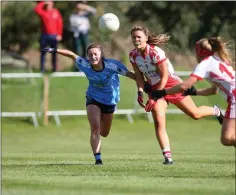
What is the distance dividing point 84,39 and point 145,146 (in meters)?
5.88

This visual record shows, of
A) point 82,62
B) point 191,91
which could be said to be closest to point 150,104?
point 191,91

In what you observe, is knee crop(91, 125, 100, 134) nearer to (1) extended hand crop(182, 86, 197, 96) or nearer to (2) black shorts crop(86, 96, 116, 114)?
(2) black shorts crop(86, 96, 116, 114)

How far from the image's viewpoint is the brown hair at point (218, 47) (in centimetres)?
1056

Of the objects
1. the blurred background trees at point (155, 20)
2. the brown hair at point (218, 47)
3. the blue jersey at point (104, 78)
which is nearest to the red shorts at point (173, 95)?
the blue jersey at point (104, 78)

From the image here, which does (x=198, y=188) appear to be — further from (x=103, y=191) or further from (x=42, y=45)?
(x=42, y=45)

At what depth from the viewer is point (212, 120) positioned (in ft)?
85.8

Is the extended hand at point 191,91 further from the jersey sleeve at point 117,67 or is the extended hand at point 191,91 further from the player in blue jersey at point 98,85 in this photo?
the jersey sleeve at point 117,67

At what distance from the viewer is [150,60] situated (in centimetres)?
1224

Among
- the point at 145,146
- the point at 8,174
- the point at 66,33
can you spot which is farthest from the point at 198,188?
the point at 66,33

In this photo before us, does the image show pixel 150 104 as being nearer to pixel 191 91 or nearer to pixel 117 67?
pixel 191 91

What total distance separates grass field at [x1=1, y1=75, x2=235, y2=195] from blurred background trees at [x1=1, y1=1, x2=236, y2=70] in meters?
8.11

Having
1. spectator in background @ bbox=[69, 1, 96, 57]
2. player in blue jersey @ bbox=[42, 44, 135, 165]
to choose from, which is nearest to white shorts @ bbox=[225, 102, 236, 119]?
player in blue jersey @ bbox=[42, 44, 135, 165]

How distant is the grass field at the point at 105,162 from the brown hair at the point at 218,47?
4.93 ft

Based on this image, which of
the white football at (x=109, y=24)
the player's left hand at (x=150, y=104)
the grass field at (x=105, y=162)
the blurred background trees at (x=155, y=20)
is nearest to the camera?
the grass field at (x=105, y=162)
